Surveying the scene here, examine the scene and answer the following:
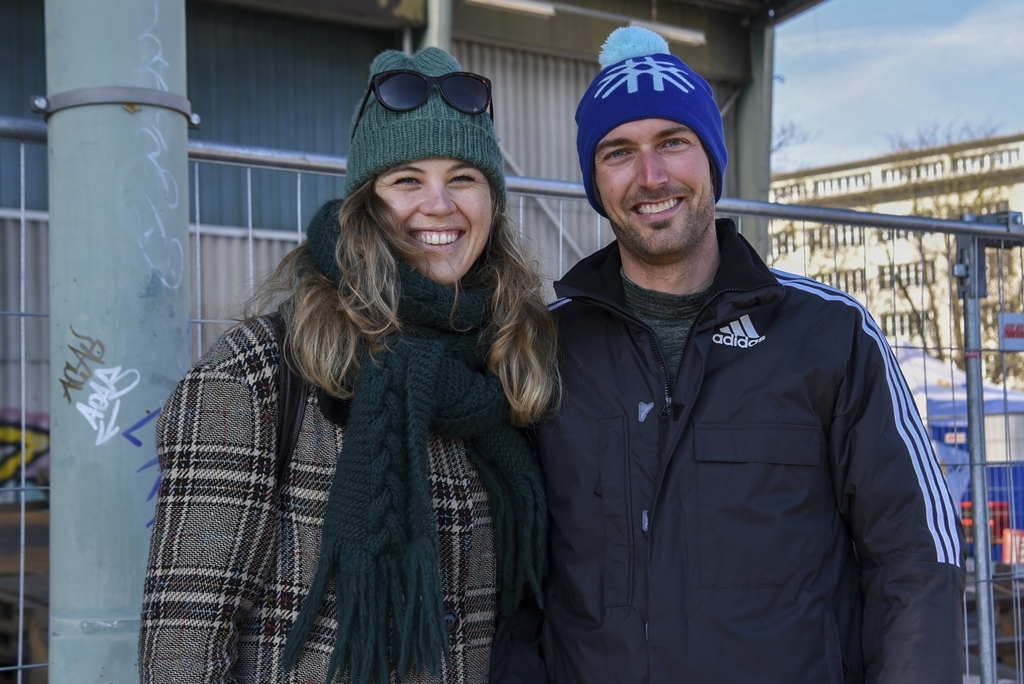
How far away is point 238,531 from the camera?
1769 millimetres

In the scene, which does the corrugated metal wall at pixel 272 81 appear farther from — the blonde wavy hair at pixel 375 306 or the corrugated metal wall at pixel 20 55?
the blonde wavy hair at pixel 375 306

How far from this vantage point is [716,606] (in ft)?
6.57

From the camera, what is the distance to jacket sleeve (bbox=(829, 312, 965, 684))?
75.6 inches

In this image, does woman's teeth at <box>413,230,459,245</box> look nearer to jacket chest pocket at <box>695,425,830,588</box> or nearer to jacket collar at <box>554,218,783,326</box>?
jacket collar at <box>554,218,783,326</box>

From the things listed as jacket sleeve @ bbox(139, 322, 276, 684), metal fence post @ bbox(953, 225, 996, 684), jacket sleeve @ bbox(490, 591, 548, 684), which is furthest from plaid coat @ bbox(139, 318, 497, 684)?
metal fence post @ bbox(953, 225, 996, 684)

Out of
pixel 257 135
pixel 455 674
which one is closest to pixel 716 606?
pixel 455 674

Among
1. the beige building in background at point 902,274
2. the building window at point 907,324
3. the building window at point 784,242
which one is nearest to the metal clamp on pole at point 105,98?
the beige building in background at point 902,274

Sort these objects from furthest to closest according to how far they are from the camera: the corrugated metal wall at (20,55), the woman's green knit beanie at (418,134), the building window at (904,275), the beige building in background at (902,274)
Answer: the corrugated metal wall at (20,55)
the building window at (904,275)
the beige building in background at (902,274)
the woman's green knit beanie at (418,134)

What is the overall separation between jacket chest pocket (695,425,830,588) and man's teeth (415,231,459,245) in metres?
0.68

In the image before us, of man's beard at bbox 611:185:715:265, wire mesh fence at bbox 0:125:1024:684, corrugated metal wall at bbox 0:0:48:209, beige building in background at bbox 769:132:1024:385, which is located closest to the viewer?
man's beard at bbox 611:185:715:265

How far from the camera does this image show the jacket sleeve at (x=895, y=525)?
1920 millimetres

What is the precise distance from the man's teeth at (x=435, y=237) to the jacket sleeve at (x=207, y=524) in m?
0.53

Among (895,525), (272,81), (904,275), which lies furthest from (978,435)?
(272,81)

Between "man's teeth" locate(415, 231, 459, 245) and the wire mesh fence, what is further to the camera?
the wire mesh fence
